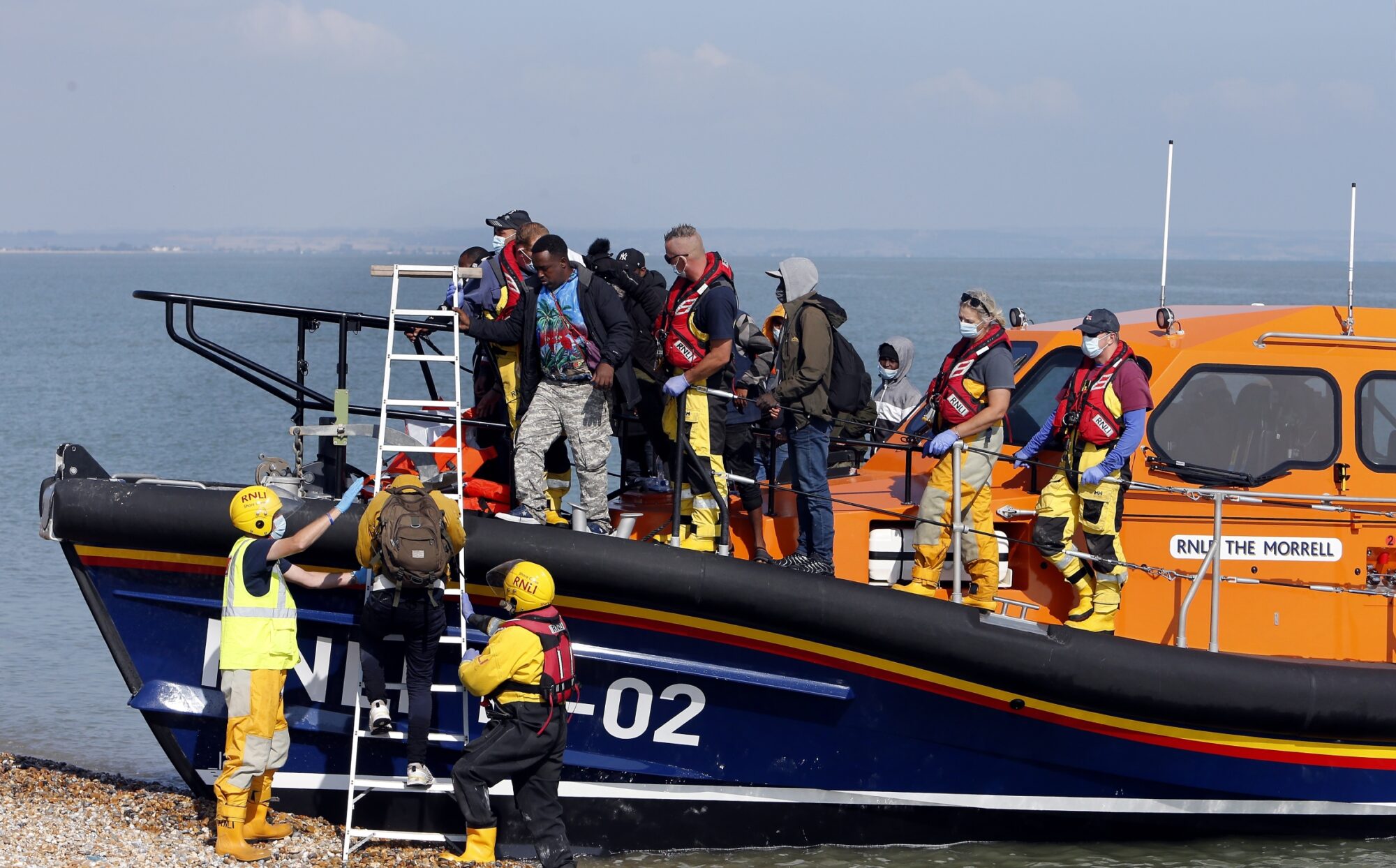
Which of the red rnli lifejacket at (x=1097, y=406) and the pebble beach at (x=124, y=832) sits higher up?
the red rnli lifejacket at (x=1097, y=406)

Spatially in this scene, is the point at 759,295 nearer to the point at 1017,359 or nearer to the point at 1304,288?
the point at 1304,288

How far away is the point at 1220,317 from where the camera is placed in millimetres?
6551

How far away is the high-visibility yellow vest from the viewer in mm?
5305

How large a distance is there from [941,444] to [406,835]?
101 inches

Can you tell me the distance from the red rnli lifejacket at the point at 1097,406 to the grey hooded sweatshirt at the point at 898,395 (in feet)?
6.72

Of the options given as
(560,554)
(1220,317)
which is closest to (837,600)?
(560,554)

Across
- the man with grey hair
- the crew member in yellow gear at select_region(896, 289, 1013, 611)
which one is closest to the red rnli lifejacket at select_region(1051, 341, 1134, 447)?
the crew member in yellow gear at select_region(896, 289, 1013, 611)

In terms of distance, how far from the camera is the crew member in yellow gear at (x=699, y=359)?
5629mm

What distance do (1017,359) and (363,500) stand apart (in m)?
3.02

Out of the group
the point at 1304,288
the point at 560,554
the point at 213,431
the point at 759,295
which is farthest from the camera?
the point at 1304,288

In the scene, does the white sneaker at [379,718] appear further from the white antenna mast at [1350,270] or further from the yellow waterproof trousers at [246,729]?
the white antenna mast at [1350,270]

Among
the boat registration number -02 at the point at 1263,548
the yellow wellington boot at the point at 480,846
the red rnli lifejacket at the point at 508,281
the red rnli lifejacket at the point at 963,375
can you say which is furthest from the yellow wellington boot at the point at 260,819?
the boat registration number -02 at the point at 1263,548

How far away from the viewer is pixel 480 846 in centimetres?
556

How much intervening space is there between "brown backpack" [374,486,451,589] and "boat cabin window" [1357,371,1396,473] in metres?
3.78
